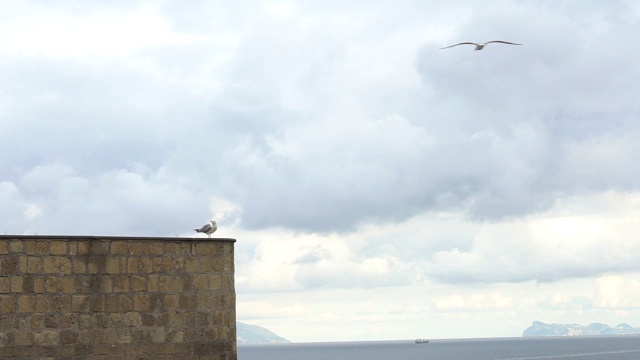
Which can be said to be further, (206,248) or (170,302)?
(206,248)

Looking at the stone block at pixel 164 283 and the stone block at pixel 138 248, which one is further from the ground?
the stone block at pixel 138 248

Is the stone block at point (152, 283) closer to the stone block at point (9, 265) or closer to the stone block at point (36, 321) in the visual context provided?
the stone block at point (36, 321)

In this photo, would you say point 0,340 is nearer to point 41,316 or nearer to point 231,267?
point 41,316

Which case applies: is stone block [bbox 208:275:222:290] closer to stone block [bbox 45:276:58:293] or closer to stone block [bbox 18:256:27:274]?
stone block [bbox 45:276:58:293]

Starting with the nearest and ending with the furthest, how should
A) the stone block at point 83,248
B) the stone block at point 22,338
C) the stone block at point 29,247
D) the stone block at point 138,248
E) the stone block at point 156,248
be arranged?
the stone block at point 22,338
the stone block at point 29,247
the stone block at point 83,248
the stone block at point 138,248
the stone block at point 156,248

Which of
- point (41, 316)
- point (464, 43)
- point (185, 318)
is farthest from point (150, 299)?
point (464, 43)

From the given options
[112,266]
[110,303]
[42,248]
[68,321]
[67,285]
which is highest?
[42,248]

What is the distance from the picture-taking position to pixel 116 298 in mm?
18219

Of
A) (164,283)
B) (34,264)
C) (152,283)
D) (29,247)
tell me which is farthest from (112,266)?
(29,247)

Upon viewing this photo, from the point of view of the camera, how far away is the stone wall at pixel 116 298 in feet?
58.0

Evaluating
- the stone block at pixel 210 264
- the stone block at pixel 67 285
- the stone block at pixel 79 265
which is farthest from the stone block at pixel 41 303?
the stone block at pixel 210 264

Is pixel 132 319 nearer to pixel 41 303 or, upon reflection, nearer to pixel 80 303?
pixel 80 303

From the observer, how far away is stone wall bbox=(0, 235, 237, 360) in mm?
17688

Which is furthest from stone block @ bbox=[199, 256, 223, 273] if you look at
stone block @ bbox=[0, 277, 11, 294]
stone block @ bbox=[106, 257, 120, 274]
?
stone block @ bbox=[0, 277, 11, 294]
